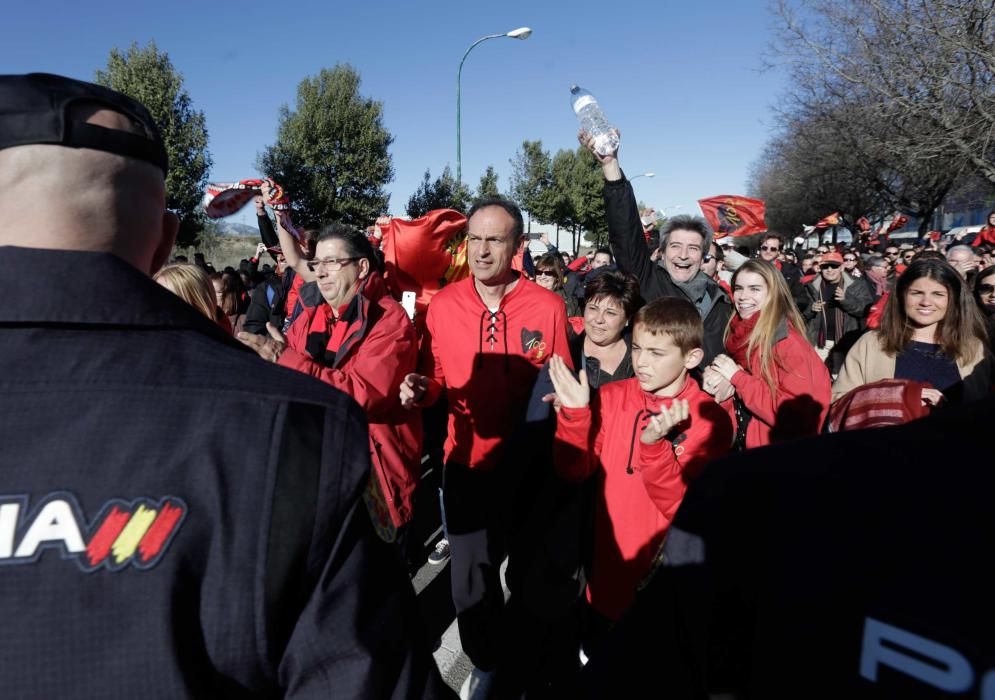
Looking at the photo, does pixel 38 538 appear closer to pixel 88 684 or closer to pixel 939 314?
pixel 88 684

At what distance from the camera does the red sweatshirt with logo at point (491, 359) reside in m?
3.20

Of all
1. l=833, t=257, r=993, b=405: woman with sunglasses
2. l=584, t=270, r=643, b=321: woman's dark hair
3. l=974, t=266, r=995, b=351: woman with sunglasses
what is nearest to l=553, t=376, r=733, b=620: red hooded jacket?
l=584, t=270, r=643, b=321: woman's dark hair

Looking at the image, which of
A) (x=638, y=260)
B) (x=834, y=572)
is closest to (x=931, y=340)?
(x=638, y=260)

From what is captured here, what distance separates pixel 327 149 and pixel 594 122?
2994 centimetres

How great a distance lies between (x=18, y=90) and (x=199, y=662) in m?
0.74

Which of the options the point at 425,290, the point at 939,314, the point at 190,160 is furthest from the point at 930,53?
the point at 190,160

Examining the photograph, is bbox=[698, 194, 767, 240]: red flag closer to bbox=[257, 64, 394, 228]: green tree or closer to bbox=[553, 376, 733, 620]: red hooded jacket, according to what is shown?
bbox=[553, 376, 733, 620]: red hooded jacket

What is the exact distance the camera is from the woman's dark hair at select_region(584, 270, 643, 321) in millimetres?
3355

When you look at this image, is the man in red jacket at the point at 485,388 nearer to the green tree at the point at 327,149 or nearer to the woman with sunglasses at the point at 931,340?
the woman with sunglasses at the point at 931,340

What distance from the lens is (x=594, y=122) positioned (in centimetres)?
381

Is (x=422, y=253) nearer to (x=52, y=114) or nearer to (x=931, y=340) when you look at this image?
(x=931, y=340)

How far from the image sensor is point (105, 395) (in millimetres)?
755

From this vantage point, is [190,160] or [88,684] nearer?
[88,684]

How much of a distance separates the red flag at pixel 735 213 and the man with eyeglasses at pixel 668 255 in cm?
342
